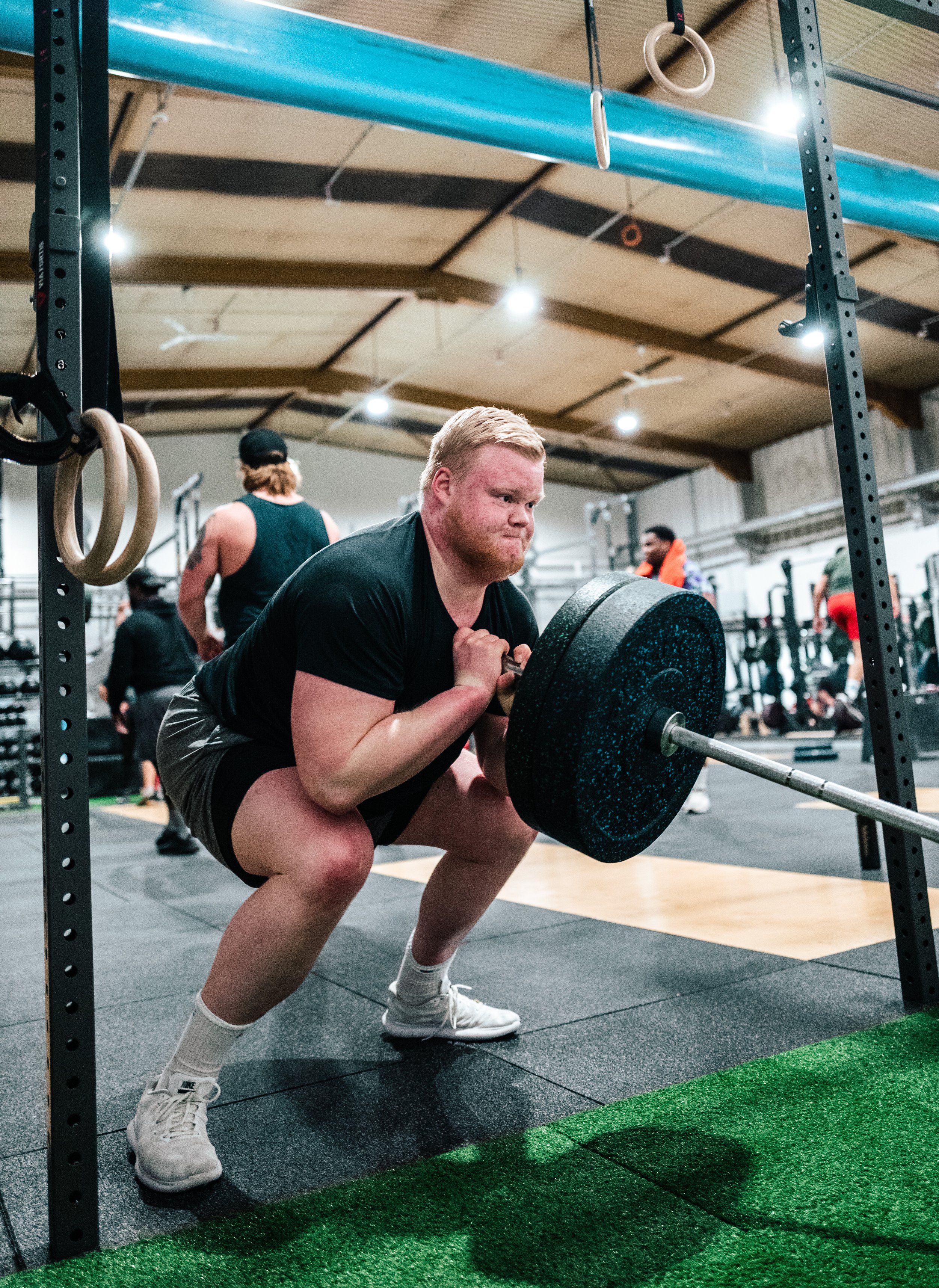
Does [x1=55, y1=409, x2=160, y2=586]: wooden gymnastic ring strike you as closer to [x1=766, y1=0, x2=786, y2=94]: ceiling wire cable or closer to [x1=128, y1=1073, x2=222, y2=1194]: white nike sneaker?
[x1=128, y1=1073, x2=222, y2=1194]: white nike sneaker

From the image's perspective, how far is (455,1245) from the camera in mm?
966

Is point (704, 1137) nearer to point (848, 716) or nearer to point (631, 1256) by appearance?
point (631, 1256)

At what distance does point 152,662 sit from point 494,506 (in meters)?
3.18

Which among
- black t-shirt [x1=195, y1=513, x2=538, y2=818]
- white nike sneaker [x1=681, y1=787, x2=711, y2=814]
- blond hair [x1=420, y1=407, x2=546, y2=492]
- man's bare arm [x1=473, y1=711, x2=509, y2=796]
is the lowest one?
white nike sneaker [x1=681, y1=787, x2=711, y2=814]

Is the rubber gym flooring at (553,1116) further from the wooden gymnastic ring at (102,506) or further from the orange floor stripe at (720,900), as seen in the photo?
the wooden gymnastic ring at (102,506)

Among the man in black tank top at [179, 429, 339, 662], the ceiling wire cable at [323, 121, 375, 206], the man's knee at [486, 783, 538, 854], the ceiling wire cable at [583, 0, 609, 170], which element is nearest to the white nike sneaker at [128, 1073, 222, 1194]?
the man's knee at [486, 783, 538, 854]

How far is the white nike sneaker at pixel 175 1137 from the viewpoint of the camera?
112 centimetres

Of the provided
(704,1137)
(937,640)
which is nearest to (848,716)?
(937,640)

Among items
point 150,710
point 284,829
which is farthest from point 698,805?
point 284,829

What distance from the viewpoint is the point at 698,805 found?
4.36m

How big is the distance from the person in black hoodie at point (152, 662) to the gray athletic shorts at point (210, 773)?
9.06ft

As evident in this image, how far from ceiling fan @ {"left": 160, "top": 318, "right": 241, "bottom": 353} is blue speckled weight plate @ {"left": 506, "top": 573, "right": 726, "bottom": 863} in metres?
8.48

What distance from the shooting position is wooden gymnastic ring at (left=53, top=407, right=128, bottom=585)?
0.98m

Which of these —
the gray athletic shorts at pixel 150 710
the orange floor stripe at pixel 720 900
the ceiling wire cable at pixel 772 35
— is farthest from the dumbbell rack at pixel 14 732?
the ceiling wire cable at pixel 772 35
